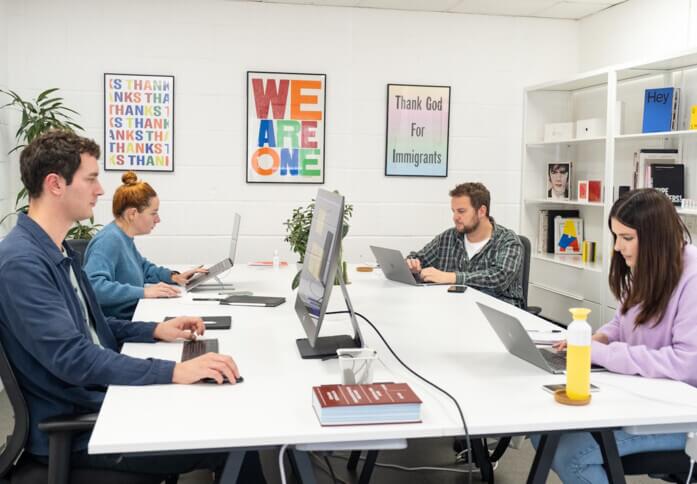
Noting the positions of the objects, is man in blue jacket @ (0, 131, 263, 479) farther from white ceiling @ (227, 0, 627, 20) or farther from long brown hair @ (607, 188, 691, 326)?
white ceiling @ (227, 0, 627, 20)

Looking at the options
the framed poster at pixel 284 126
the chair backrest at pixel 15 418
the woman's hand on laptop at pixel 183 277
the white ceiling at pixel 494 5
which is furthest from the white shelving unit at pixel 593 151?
the chair backrest at pixel 15 418

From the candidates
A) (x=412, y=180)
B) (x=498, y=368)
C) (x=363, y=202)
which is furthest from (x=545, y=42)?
(x=498, y=368)

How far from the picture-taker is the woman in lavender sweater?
5.96 feet

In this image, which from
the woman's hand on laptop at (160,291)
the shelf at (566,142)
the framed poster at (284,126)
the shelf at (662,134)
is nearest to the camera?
the woman's hand on laptop at (160,291)

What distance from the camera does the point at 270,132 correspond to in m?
5.35

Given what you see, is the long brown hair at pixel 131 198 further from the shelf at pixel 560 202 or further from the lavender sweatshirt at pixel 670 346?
the shelf at pixel 560 202

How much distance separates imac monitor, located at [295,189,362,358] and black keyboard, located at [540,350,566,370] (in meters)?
0.53

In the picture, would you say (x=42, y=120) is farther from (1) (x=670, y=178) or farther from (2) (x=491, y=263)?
(1) (x=670, y=178)

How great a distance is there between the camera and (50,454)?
1.66 m

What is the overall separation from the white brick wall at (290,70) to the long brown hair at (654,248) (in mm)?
3570

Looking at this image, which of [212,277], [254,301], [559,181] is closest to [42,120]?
[212,277]

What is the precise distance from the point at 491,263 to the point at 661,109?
1.58 metres

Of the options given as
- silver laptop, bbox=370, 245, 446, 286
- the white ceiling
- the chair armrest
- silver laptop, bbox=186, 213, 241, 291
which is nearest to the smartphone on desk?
the chair armrest

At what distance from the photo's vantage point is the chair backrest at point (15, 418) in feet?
5.44
